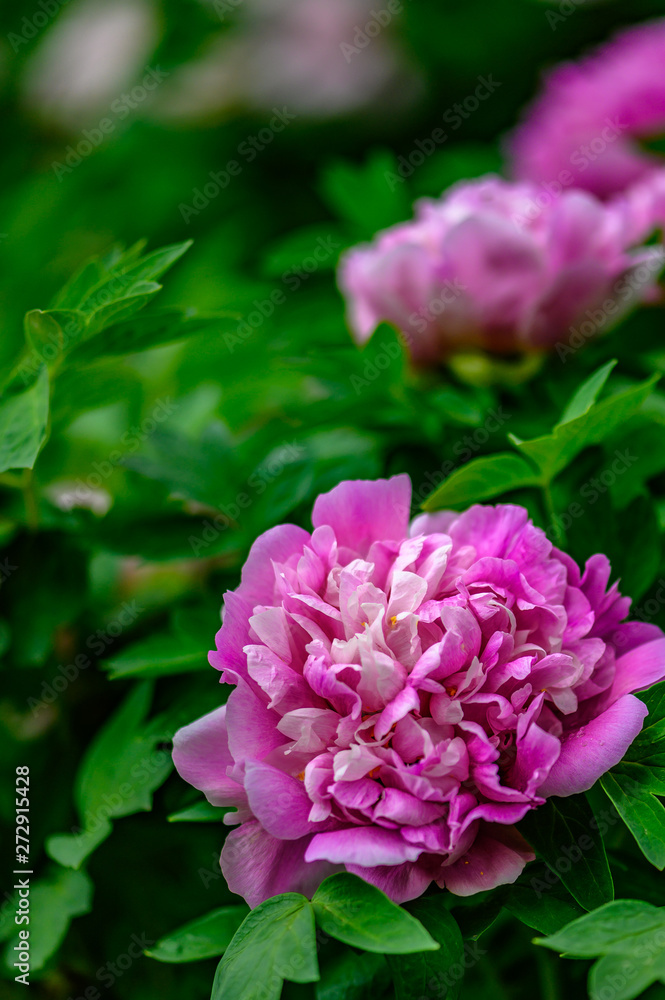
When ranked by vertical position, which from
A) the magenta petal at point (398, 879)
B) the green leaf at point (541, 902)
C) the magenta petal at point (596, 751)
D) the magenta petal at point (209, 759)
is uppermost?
the magenta petal at point (209, 759)

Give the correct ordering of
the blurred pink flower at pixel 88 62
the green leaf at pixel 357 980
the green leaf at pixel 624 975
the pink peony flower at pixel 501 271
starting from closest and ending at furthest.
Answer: the green leaf at pixel 624 975 → the green leaf at pixel 357 980 → the pink peony flower at pixel 501 271 → the blurred pink flower at pixel 88 62

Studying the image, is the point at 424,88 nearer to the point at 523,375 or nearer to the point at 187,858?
the point at 523,375

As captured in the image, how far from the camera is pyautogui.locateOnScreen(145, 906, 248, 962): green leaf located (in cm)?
38

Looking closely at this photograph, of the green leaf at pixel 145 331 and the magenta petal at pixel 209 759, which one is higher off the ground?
the green leaf at pixel 145 331

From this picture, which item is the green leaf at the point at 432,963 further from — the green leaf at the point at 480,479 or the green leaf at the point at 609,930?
the green leaf at the point at 480,479

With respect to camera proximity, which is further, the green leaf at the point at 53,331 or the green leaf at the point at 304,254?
the green leaf at the point at 304,254

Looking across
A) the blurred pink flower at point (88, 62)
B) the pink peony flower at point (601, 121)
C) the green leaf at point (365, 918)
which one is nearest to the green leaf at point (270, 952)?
the green leaf at point (365, 918)

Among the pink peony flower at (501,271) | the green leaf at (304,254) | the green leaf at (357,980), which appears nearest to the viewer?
the green leaf at (357,980)

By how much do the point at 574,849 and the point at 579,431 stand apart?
0.61 ft

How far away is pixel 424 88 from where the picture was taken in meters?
1.61

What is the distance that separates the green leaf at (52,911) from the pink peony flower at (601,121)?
2.33 feet

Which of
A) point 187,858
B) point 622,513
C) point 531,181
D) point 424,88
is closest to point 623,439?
point 622,513

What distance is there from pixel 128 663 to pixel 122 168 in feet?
3.62

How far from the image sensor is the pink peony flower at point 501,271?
549mm
